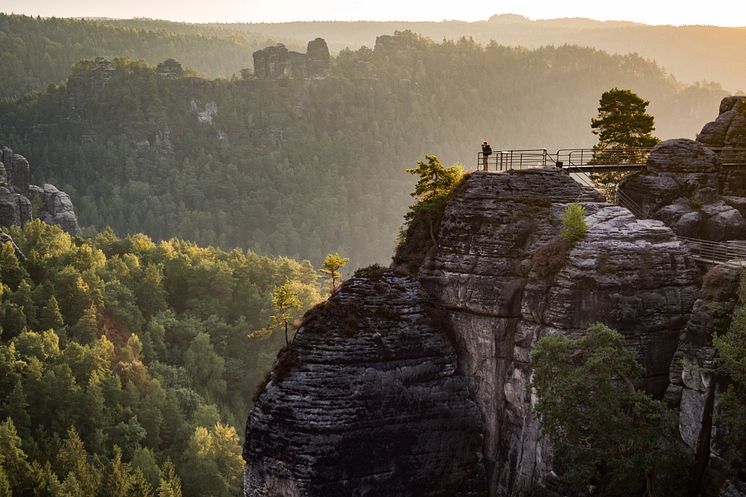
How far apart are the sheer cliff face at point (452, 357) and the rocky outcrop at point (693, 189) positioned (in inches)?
197

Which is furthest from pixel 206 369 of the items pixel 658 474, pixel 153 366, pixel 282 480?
pixel 658 474

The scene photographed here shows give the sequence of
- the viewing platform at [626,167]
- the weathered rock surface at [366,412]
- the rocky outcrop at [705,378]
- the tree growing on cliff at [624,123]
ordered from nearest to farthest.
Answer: the rocky outcrop at [705,378] → the weathered rock surface at [366,412] → the viewing platform at [626,167] → the tree growing on cliff at [624,123]

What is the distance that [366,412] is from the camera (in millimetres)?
41656

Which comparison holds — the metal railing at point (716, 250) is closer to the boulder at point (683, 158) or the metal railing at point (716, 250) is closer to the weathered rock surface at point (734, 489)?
the boulder at point (683, 158)

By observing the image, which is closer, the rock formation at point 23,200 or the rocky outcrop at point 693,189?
the rocky outcrop at point 693,189

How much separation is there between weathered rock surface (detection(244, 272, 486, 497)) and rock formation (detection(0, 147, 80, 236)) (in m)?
90.7

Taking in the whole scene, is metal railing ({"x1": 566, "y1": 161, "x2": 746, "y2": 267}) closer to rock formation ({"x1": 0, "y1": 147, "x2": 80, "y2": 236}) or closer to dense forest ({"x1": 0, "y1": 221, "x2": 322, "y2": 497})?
dense forest ({"x1": 0, "y1": 221, "x2": 322, "y2": 497})

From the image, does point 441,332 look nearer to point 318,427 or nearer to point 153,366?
point 318,427

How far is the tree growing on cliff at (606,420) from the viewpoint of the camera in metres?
34.0

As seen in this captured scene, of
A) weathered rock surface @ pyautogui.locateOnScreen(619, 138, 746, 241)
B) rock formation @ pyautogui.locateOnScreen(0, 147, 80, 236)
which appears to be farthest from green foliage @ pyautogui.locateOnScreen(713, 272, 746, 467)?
rock formation @ pyautogui.locateOnScreen(0, 147, 80, 236)

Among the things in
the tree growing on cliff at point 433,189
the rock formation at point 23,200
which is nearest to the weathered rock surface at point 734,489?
the tree growing on cliff at point 433,189

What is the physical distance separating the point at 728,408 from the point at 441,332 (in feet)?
44.9

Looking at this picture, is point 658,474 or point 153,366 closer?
point 658,474

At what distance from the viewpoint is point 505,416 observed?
1665 inches
